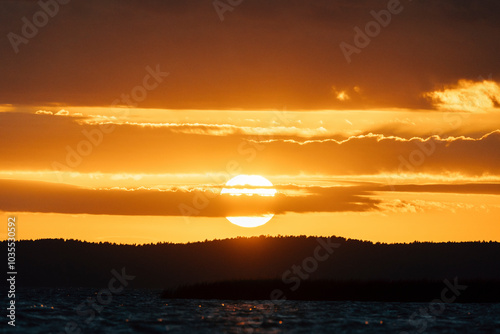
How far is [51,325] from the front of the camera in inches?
2707

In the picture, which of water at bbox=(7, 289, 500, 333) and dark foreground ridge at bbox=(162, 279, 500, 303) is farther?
dark foreground ridge at bbox=(162, 279, 500, 303)

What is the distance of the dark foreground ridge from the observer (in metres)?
109

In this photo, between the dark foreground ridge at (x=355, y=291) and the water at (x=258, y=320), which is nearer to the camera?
the water at (x=258, y=320)

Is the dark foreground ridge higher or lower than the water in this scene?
higher

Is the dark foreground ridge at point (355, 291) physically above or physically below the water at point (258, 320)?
above

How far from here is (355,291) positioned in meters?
110

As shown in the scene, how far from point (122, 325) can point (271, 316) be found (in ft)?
54.0

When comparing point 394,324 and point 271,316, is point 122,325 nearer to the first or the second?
point 271,316

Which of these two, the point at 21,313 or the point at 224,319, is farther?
the point at 21,313

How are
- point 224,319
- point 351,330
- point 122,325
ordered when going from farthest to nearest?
1. point 224,319
2. point 122,325
3. point 351,330

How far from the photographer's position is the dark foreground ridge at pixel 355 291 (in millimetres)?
109188

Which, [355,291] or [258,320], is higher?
[355,291]

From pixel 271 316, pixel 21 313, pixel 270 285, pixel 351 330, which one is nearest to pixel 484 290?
pixel 270 285

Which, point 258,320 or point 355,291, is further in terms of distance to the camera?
point 355,291
